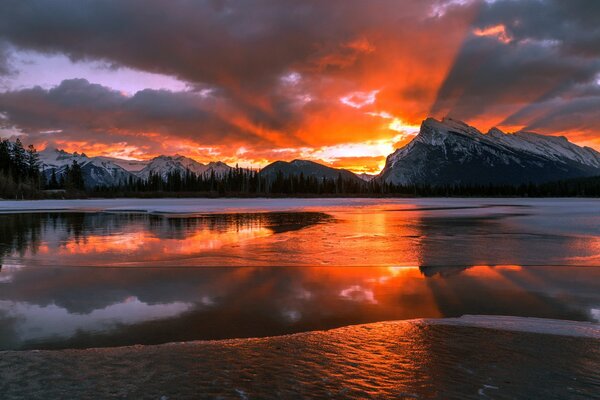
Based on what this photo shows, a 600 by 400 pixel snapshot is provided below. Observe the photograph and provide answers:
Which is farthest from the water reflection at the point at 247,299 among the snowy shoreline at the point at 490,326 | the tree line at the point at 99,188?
A: the tree line at the point at 99,188

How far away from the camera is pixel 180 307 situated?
8422 mm

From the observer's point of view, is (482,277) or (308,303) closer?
(308,303)

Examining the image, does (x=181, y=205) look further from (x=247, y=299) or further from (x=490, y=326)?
(x=490, y=326)

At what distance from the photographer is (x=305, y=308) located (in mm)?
8336

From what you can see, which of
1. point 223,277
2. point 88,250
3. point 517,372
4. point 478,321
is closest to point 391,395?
point 517,372

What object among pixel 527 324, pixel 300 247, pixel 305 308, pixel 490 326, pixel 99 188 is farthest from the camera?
pixel 99 188

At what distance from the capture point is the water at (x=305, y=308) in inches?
203

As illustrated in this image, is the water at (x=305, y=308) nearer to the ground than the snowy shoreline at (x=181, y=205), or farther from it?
nearer to the ground

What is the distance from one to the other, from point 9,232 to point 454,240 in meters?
23.9

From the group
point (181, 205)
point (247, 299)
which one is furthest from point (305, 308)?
point (181, 205)

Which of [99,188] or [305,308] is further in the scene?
[99,188]

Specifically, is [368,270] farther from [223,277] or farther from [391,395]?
[391,395]

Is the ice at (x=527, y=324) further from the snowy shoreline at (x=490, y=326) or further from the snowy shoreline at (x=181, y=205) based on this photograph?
the snowy shoreline at (x=181, y=205)

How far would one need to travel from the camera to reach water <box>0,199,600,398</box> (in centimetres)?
516
